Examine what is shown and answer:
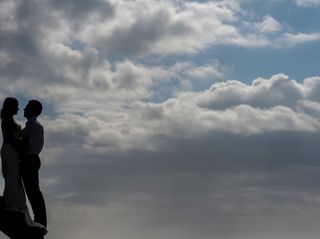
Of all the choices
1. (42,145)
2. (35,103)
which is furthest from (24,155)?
(35,103)

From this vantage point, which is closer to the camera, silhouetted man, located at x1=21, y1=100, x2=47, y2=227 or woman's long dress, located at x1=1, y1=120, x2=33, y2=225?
silhouetted man, located at x1=21, y1=100, x2=47, y2=227

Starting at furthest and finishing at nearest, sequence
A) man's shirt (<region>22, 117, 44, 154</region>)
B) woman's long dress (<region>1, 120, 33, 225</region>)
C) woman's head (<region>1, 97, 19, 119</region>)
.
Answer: woman's long dress (<region>1, 120, 33, 225</region>) → man's shirt (<region>22, 117, 44, 154</region>) → woman's head (<region>1, 97, 19, 119</region>)

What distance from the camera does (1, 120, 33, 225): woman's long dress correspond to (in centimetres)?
1503

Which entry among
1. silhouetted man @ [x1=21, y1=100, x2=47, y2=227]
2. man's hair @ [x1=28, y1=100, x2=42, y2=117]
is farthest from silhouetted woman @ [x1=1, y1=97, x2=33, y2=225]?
man's hair @ [x1=28, y1=100, x2=42, y2=117]

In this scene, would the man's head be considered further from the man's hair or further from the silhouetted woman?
the silhouetted woman

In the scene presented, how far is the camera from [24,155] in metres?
15.1

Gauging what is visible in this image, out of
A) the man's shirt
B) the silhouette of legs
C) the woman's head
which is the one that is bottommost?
the silhouette of legs

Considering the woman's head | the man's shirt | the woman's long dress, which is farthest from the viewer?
the woman's long dress

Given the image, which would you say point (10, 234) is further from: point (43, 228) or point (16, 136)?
point (16, 136)

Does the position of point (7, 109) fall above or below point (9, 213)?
above

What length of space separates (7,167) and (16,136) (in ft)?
3.10

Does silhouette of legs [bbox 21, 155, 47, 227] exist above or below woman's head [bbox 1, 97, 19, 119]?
below

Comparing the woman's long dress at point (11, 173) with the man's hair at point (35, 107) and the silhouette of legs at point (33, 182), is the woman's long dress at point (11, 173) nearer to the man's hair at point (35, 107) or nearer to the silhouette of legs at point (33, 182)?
the silhouette of legs at point (33, 182)

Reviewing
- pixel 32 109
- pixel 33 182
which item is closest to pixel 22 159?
pixel 33 182
